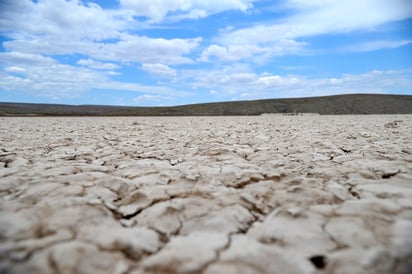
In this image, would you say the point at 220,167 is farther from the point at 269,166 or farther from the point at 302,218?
the point at 302,218

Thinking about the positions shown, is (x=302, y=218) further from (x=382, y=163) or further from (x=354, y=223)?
(x=382, y=163)

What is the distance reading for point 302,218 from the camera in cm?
136

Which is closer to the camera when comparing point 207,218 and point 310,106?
point 207,218

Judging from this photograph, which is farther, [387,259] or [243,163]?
[243,163]

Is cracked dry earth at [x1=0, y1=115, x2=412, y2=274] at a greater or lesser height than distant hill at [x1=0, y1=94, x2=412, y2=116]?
lesser

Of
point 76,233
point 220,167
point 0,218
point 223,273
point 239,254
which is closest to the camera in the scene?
point 223,273

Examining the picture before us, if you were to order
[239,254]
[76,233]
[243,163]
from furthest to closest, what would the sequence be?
[243,163], [76,233], [239,254]

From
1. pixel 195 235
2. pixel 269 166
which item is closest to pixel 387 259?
pixel 195 235

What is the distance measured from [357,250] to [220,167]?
58.6 inches

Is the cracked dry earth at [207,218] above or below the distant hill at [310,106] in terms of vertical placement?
below

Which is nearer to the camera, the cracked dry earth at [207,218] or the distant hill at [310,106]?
the cracked dry earth at [207,218]

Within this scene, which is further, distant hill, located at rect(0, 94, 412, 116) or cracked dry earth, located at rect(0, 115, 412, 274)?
distant hill, located at rect(0, 94, 412, 116)

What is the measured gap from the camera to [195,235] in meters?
1.24

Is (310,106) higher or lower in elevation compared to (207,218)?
higher
